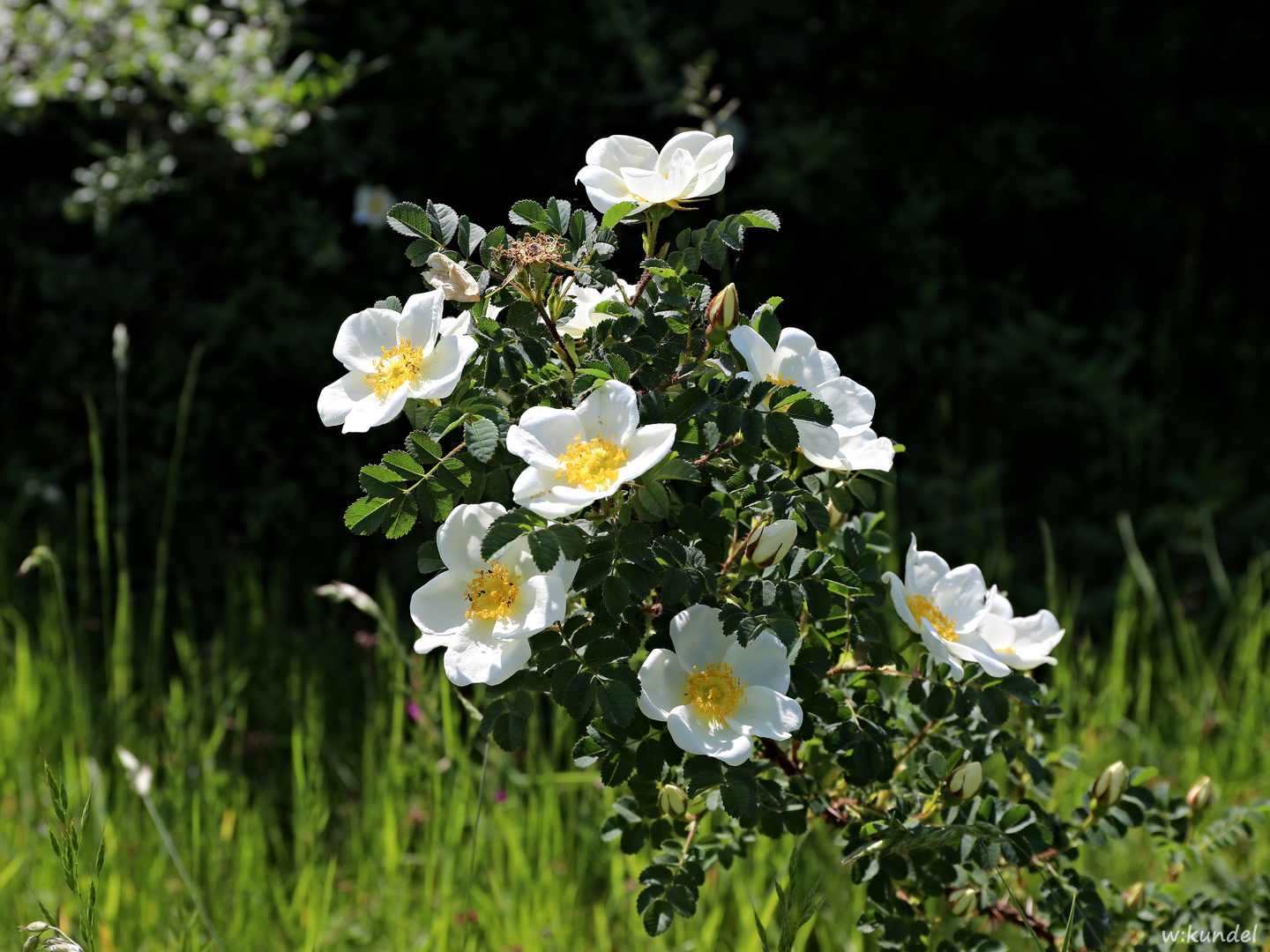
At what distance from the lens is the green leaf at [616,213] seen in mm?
965

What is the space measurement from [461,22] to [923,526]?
180 cm

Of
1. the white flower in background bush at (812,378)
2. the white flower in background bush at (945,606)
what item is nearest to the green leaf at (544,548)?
the white flower in background bush at (812,378)

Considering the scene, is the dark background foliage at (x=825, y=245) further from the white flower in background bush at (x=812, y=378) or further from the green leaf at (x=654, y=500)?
the green leaf at (x=654, y=500)

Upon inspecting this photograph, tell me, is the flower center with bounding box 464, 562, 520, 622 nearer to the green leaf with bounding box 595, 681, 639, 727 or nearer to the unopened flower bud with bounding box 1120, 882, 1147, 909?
the green leaf with bounding box 595, 681, 639, 727

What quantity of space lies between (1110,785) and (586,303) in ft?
2.52

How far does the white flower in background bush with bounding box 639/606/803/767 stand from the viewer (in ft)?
2.94

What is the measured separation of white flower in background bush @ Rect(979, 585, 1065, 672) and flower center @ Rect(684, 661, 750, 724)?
0.33 m

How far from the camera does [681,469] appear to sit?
33.8 inches

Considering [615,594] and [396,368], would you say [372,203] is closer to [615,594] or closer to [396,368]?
[396,368]

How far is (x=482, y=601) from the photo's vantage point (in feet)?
3.06

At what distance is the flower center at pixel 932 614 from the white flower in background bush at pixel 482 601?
36 cm

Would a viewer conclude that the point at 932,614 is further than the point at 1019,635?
No

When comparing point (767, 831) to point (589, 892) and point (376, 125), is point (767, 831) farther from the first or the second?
point (376, 125)

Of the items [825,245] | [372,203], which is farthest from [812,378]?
[825,245]
